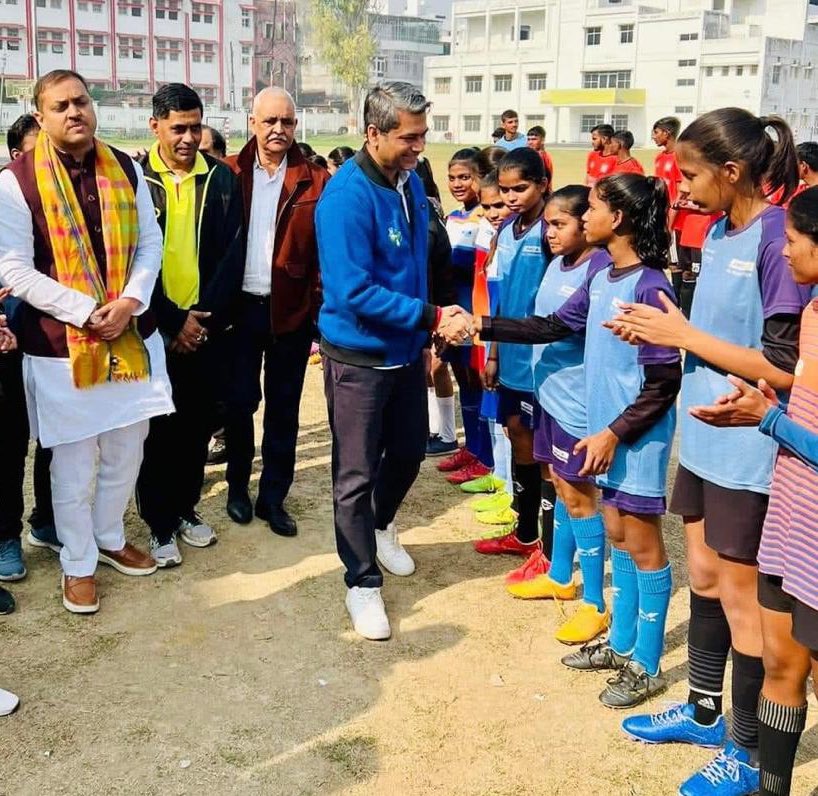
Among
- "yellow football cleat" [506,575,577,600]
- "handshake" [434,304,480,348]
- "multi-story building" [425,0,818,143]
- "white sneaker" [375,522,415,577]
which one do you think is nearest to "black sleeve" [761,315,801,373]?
"handshake" [434,304,480,348]

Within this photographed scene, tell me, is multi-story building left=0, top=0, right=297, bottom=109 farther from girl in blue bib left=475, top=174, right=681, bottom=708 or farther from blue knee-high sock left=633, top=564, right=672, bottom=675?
blue knee-high sock left=633, top=564, right=672, bottom=675

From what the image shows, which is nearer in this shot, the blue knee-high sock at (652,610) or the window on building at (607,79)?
the blue knee-high sock at (652,610)

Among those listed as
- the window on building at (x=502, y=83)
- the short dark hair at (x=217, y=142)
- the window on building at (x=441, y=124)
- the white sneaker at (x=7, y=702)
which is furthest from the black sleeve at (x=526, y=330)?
the window on building at (x=441, y=124)

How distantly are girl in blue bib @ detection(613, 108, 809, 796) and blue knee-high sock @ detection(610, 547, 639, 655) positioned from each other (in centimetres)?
50

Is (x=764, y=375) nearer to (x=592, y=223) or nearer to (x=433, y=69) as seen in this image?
(x=592, y=223)

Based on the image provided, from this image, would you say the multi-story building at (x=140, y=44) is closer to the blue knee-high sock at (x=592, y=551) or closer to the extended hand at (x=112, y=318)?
the extended hand at (x=112, y=318)

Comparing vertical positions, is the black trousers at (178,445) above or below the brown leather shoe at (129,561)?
above

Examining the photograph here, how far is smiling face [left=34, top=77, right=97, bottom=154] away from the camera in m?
3.91

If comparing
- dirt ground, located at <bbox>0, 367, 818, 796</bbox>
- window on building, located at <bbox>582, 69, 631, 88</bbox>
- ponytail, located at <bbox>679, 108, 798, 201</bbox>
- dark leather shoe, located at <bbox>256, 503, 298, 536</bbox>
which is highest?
window on building, located at <bbox>582, 69, 631, 88</bbox>

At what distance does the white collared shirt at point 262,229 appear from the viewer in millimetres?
4840

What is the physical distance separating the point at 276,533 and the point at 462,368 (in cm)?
152

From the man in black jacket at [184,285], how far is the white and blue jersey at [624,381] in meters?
2.02

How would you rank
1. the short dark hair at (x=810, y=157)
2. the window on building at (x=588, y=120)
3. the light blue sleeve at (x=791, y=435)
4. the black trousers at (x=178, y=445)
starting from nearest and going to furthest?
the light blue sleeve at (x=791, y=435)
the black trousers at (x=178, y=445)
the short dark hair at (x=810, y=157)
the window on building at (x=588, y=120)

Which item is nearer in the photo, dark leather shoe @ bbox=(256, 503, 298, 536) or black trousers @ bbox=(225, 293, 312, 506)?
black trousers @ bbox=(225, 293, 312, 506)
